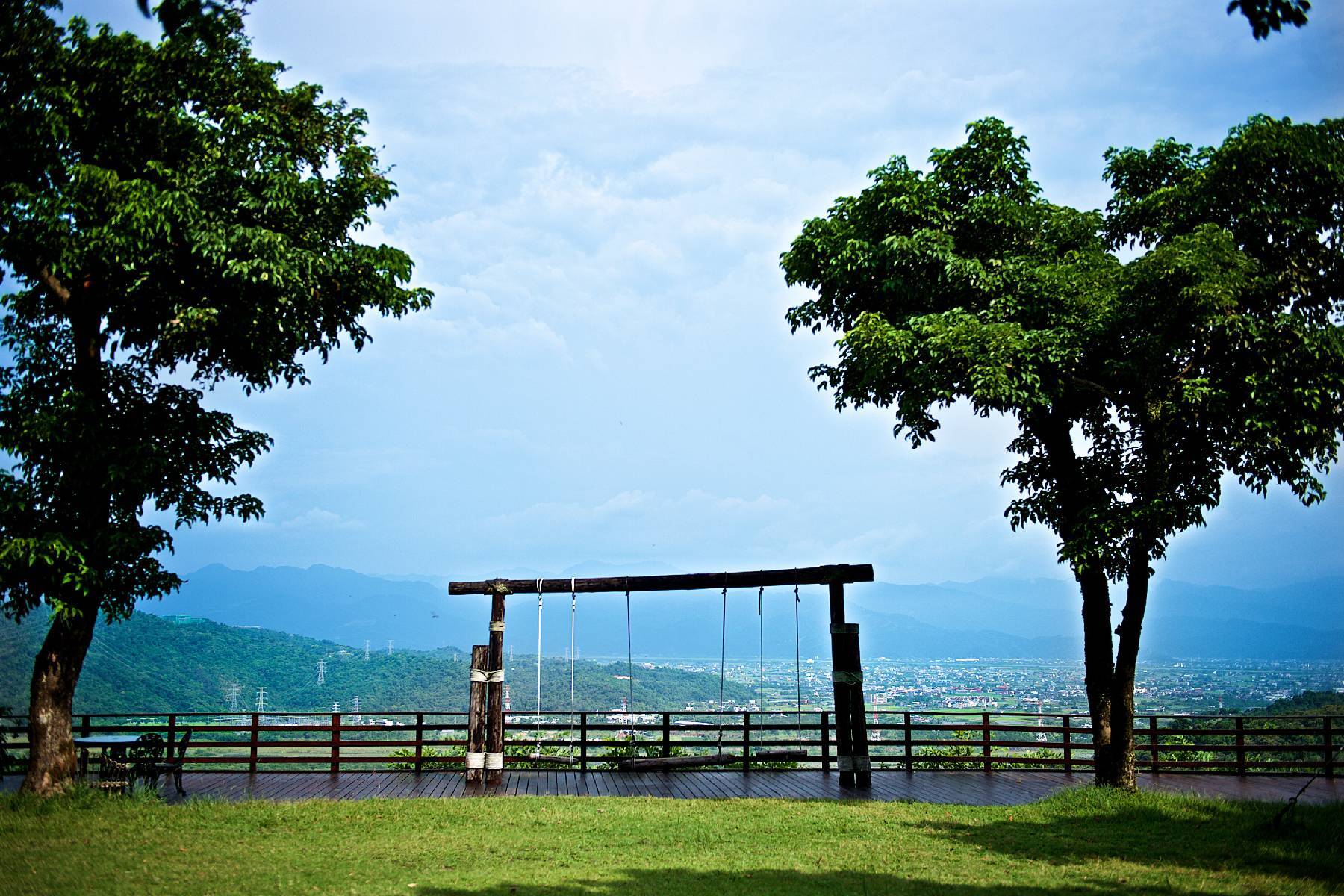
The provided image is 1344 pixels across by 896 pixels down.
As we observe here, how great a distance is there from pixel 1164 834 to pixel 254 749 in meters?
11.7

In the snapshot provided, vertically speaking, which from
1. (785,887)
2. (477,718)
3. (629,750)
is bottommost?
(629,750)

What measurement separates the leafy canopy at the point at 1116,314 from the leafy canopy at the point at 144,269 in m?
5.94

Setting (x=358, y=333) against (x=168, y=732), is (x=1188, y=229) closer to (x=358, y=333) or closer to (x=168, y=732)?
(x=358, y=333)

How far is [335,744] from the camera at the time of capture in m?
14.3

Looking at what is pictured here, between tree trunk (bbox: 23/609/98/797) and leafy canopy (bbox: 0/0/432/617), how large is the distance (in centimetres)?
43

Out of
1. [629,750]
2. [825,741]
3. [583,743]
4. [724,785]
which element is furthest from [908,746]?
[583,743]

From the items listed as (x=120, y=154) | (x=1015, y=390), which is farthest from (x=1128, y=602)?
(x=120, y=154)

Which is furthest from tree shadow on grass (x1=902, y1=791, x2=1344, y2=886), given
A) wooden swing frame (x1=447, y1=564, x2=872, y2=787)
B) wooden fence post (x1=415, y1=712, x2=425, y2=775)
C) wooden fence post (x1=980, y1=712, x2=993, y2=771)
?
wooden fence post (x1=415, y1=712, x2=425, y2=775)

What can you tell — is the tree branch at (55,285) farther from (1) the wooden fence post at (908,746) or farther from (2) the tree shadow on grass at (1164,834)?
(1) the wooden fence post at (908,746)

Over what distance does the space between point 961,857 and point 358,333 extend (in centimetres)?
918

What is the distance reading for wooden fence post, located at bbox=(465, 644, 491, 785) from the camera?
517 inches

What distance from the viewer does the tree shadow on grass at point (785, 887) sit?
275 inches

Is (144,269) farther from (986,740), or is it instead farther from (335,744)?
(986,740)

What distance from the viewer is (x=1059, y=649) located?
174250mm
